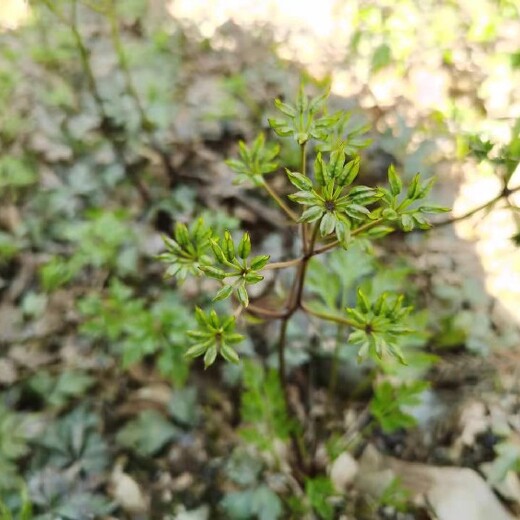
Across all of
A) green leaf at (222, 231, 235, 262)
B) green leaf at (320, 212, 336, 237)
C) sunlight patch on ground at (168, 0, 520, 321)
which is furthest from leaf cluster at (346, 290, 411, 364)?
sunlight patch on ground at (168, 0, 520, 321)

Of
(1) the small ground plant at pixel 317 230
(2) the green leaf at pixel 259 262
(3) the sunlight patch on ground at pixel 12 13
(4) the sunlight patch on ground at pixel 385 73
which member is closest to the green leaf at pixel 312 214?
(1) the small ground plant at pixel 317 230

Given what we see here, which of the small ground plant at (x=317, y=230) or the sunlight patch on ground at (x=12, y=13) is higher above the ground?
the sunlight patch on ground at (x=12, y=13)

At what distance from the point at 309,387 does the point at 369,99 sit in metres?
1.68

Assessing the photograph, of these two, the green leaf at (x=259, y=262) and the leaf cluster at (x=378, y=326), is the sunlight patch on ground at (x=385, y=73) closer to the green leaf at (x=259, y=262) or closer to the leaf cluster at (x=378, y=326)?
the leaf cluster at (x=378, y=326)

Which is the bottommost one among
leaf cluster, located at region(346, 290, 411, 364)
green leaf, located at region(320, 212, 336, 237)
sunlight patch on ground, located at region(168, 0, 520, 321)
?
leaf cluster, located at region(346, 290, 411, 364)

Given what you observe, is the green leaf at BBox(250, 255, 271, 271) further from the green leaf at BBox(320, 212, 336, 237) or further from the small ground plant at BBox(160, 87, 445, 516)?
the green leaf at BBox(320, 212, 336, 237)

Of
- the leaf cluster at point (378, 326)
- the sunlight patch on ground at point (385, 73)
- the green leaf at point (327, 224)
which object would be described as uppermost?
the sunlight patch on ground at point (385, 73)

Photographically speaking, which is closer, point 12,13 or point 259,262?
point 259,262

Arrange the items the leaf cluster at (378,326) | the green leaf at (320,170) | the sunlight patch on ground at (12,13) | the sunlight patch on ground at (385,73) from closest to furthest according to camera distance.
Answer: the green leaf at (320,170) → the leaf cluster at (378,326) → the sunlight patch on ground at (385,73) → the sunlight patch on ground at (12,13)

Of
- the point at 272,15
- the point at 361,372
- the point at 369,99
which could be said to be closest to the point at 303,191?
the point at 361,372

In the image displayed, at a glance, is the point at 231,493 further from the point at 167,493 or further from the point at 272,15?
the point at 272,15

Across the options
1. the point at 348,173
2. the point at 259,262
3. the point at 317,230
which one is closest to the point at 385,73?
the point at 317,230

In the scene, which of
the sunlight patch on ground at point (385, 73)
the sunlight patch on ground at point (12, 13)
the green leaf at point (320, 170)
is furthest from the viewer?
the sunlight patch on ground at point (12, 13)

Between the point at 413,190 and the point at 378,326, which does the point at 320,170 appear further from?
the point at 378,326
